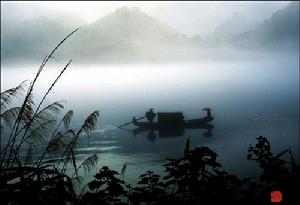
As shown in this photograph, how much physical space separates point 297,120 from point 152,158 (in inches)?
1435

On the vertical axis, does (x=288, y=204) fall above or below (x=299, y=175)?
below

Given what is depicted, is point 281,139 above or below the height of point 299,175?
below

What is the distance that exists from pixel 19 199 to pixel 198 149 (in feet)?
9.11

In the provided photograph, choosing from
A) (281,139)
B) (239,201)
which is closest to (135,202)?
(239,201)

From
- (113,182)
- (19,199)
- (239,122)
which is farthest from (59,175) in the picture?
(239,122)

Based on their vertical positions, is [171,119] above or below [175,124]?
above

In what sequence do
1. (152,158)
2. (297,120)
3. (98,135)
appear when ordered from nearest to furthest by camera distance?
(152,158) → (98,135) → (297,120)

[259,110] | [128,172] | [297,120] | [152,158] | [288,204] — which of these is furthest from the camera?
[259,110]

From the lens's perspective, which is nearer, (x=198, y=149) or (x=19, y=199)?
(x=19, y=199)

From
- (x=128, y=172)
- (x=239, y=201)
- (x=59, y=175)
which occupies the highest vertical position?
(x=59, y=175)

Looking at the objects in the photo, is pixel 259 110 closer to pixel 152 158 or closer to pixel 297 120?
pixel 297 120

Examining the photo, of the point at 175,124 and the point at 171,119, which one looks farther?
the point at 171,119

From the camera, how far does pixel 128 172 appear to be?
40.4 metres

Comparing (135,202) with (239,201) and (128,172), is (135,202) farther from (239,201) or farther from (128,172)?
(128,172)
